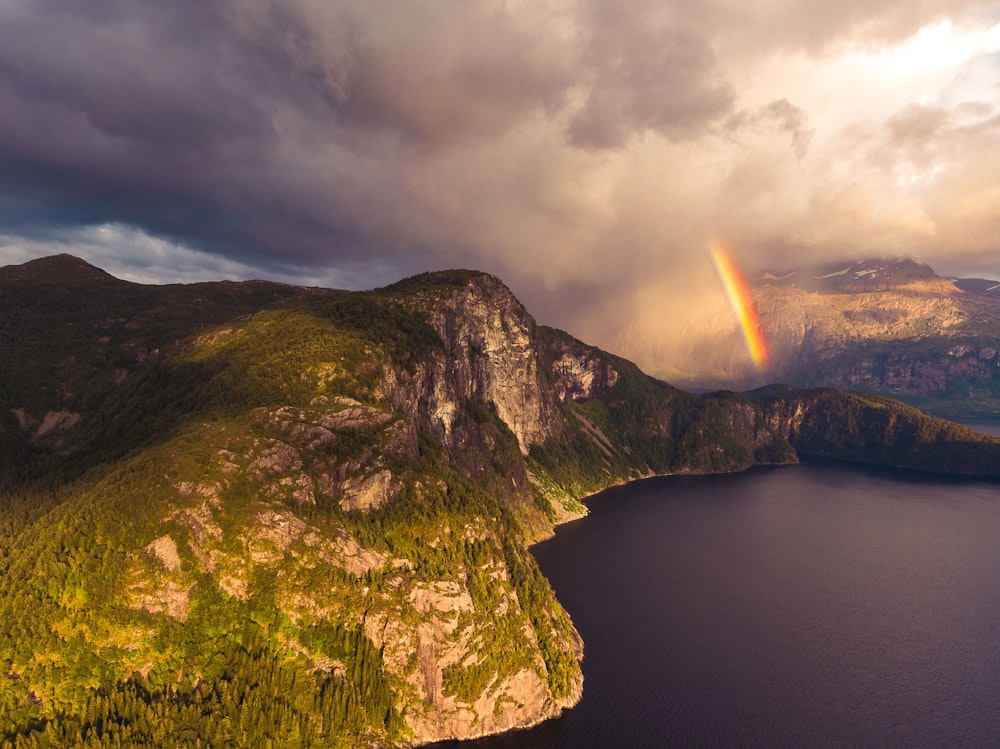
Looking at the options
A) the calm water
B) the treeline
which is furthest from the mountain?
the calm water

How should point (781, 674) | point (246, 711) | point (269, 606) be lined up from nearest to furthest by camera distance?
1. point (246, 711)
2. point (269, 606)
3. point (781, 674)

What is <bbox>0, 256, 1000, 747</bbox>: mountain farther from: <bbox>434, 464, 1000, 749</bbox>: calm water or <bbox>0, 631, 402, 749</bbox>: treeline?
<bbox>434, 464, 1000, 749</bbox>: calm water

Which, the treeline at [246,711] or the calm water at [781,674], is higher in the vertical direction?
the calm water at [781,674]

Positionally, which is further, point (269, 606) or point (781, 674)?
point (781, 674)

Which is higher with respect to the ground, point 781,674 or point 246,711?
point 781,674

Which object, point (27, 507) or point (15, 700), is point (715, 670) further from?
point (27, 507)

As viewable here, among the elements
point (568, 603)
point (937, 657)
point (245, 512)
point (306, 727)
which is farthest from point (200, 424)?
point (937, 657)

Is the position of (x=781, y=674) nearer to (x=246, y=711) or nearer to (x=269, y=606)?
(x=246, y=711)

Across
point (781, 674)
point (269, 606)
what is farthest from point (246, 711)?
point (781, 674)

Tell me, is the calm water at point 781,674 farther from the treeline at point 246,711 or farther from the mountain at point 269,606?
the treeline at point 246,711

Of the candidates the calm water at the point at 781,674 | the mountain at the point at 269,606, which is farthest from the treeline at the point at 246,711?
the calm water at the point at 781,674

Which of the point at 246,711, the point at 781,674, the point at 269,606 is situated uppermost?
the point at 269,606

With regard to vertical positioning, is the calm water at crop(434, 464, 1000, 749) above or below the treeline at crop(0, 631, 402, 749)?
above
